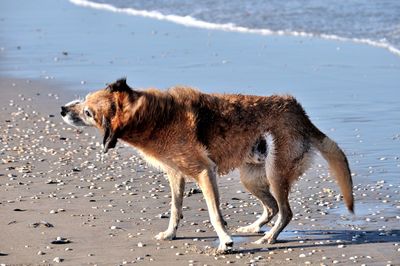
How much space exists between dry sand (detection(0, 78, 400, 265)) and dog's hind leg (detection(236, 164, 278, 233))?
0.11 meters

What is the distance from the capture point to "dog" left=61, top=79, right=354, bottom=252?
7387 millimetres

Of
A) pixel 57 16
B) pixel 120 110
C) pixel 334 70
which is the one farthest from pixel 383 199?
pixel 57 16

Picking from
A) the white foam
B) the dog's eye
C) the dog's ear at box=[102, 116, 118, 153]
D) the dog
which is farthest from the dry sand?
the white foam

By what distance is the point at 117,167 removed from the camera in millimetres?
9938

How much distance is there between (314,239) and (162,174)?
2.43 m

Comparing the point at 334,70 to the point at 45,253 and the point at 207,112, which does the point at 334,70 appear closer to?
the point at 207,112

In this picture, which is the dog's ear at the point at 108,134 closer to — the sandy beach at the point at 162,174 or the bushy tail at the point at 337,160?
the sandy beach at the point at 162,174

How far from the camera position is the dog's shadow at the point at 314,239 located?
293 inches

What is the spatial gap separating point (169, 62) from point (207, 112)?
8667 millimetres

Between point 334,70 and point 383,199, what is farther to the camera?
point 334,70

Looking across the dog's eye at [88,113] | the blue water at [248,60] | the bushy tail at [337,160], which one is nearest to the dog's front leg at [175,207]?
the dog's eye at [88,113]

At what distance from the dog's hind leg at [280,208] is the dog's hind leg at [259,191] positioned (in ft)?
0.76

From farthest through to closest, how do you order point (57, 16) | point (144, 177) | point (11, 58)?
1. point (57, 16)
2. point (11, 58)
3. point (144, 177)

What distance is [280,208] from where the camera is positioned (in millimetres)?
7688
